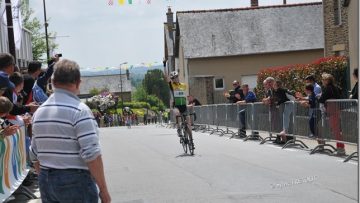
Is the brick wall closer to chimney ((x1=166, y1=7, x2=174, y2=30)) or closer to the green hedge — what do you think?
the green hedge

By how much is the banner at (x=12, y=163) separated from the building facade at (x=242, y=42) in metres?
41.1

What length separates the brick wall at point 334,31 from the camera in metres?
27.6

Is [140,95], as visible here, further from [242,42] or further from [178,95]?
[178,95]

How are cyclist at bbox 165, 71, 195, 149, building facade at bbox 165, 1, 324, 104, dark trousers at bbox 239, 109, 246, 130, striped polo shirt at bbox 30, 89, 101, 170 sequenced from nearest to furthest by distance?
striped polo shirt at bbox 30, 89, 101, 170 → cyclist at bbox 165, 71, 195, 149 → dark trousers at bbox 239, 109, 246, 130 → building facade at bbox 165, 1, 324, 104

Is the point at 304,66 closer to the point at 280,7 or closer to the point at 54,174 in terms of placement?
the point at 54,174

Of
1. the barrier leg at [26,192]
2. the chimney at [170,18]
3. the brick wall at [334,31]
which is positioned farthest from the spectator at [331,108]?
the chimney at [170,18]

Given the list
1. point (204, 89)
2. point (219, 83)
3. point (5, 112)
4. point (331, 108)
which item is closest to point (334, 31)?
point (331, 108)

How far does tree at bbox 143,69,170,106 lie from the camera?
15388 cm

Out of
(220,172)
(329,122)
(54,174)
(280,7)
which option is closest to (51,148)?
(54,174)

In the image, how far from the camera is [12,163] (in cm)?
946

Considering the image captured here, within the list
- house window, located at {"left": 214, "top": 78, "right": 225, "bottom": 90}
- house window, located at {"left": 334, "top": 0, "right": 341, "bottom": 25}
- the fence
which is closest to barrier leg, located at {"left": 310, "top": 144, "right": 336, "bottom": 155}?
the fence

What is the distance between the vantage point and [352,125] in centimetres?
1315

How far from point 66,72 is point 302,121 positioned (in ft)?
38.9

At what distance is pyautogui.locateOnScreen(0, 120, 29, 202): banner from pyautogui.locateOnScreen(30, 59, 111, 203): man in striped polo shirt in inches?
Result: 148
